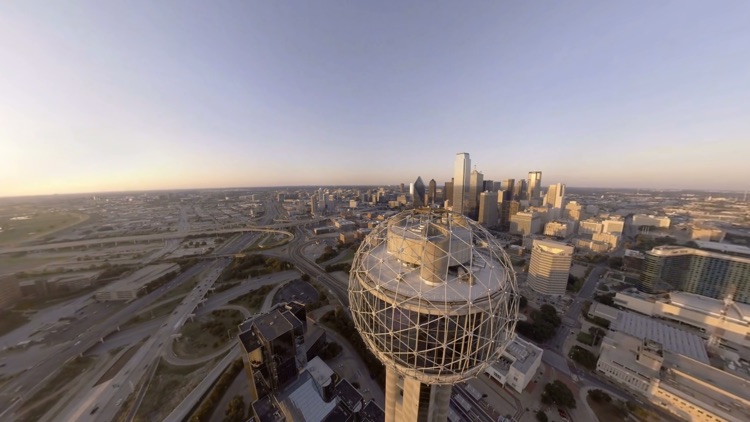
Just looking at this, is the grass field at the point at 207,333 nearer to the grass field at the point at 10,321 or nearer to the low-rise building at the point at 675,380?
the grass field at the point at 10,321

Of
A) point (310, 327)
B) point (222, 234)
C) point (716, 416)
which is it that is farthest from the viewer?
point (222, 234)

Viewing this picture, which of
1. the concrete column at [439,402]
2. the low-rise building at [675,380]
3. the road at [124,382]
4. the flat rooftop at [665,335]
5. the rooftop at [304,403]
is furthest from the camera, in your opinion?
the flat rooftop at [665,335]

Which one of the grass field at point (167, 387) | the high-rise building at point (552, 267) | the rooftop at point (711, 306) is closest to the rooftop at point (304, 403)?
the grass field at point (167, 387)

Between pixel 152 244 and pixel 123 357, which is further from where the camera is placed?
pixel 152 244

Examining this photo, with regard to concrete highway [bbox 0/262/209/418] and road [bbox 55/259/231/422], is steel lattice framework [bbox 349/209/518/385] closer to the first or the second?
road [bbox 55/259/231/422]

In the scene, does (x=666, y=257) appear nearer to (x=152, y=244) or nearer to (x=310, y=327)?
(x=310, y=327)

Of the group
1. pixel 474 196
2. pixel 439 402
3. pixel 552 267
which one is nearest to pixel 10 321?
pixel 439 402

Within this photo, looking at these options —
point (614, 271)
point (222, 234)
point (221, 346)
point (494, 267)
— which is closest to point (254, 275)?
point (221, 346)
